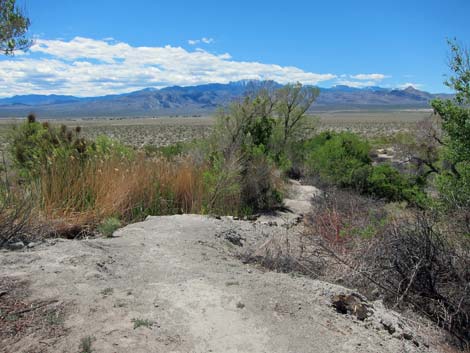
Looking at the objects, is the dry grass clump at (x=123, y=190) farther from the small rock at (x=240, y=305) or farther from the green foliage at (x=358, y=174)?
the green foliage at (x=358, y=174)

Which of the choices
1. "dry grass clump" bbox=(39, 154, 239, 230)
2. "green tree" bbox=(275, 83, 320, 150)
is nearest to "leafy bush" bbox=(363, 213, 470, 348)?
"dry grass clump" bbox=(39, 154, 239, 230)

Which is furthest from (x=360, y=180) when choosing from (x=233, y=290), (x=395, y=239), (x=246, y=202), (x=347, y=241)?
(x=233, y=290)

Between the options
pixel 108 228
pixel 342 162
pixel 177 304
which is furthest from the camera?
pixel 342 162

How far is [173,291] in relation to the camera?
169 inches

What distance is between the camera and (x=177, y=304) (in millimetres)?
4051

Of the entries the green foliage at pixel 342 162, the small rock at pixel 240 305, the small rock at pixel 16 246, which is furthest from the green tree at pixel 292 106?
the small rock at pixel 240 305

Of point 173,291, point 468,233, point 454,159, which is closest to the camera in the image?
point 173,291

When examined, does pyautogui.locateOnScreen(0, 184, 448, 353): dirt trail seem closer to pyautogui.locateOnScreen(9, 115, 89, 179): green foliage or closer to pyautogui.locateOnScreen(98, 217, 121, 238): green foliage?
pyautogui.locateOnScreen(98, 217, 121, 238): green foliage

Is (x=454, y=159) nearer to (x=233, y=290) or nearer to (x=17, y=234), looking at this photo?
(x=233, y=290)

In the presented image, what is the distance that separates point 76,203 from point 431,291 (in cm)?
506

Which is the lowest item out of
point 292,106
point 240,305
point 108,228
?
point 240,305

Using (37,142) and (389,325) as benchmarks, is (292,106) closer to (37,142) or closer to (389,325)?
(37,142)

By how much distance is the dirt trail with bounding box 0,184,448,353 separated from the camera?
347cm

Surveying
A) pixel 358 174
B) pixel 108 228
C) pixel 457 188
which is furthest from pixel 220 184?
pixel 358 174
